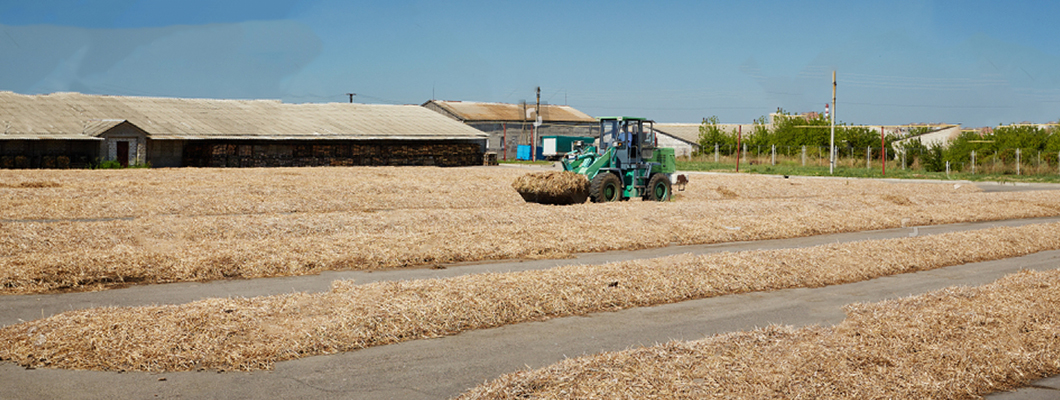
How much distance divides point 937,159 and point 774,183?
1082 inches

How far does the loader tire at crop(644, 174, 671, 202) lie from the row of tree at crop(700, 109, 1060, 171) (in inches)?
1306

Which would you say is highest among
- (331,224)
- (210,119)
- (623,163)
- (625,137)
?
(210,119)

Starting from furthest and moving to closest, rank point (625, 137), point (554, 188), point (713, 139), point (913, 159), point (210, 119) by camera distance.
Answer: point (713, 139) < point (913, 159) < point (210, 119) < point (625, 137) < point (554, 188)

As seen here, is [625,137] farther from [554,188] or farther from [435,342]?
[435,342]

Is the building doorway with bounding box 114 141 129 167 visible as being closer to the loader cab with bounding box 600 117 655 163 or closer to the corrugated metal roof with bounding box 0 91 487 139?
the corrugated metal roof with bounding box 0 91 487 139

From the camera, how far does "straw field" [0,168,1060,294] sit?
11.6 m

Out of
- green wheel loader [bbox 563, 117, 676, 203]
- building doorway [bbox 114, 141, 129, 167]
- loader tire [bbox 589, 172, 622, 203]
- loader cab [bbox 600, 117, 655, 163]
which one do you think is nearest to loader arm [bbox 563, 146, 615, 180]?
green wheel loader [bbox 563, 117, 676, 203]

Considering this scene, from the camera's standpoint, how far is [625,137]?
25484 millimetres

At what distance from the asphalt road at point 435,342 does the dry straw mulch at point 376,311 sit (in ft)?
0.75

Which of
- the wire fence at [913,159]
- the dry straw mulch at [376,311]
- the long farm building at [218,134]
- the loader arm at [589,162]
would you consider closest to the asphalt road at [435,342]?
the dry straw mulch at [376,311]

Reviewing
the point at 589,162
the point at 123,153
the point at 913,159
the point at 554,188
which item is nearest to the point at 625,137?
the point at 589,162

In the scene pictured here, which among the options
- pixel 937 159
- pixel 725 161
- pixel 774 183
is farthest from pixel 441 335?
pixel 725 161

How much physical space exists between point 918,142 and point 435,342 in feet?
227

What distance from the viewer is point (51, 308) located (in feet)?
30.0
